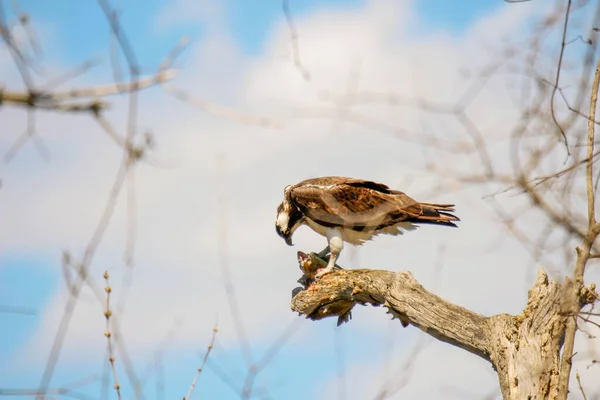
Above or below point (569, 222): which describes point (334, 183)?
above

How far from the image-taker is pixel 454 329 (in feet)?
20.9

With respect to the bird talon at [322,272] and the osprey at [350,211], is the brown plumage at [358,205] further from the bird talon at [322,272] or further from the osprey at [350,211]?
the bird talon at [322,272]

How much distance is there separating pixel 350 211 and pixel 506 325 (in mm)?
2874

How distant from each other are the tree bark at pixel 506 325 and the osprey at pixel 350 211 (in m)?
1.32

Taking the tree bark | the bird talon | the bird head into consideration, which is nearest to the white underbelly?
the bird head

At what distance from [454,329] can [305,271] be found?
2528 millimetres

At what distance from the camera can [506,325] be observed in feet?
20.1

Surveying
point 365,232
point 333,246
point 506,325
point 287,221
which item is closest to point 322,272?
point 333,246

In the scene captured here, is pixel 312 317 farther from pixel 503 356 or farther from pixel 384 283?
pixel 503 356

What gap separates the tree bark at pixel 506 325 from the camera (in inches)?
230

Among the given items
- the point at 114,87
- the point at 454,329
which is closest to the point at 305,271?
the point at 454,329

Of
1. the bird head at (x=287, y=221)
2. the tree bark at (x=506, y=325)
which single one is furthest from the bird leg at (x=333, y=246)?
the tree bark at (x=506, y=325)

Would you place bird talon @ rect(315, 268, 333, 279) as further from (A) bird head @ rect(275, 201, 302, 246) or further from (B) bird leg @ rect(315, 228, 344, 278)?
(A) bird head @ rect(275, 201, 302, 246)

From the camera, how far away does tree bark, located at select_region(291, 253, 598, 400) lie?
585 centimetres
